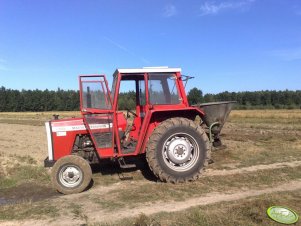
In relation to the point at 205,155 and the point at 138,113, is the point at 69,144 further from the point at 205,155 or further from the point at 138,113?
the point at 205,155

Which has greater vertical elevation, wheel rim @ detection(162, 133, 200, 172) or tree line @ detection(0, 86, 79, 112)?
tree line @ detection(0, 86, 79, 112)

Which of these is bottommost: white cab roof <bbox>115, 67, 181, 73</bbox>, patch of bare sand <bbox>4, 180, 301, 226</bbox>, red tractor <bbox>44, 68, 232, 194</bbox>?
patch of bare sand <bbox>4, 180, 301, 226</bbox>

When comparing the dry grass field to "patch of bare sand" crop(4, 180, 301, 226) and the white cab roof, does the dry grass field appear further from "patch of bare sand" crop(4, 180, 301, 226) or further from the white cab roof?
the white cab roof

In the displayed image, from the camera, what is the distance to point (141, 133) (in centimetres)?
813

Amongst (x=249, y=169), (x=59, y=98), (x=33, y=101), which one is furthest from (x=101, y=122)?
(x=33, y=101)

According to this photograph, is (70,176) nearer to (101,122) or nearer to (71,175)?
(71,175)

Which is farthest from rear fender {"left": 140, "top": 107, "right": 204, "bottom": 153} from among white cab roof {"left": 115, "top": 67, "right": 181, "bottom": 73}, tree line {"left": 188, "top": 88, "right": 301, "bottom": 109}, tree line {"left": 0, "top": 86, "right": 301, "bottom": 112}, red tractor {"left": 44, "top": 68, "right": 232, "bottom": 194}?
tree line {"left": 0, "top": 86, "right": 301, "bottom": 112}

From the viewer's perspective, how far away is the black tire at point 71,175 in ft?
25.2

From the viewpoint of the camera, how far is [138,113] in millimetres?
9070

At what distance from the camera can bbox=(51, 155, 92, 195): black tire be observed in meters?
7.68

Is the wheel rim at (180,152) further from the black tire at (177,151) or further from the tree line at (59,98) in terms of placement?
the tree line at (59,98)

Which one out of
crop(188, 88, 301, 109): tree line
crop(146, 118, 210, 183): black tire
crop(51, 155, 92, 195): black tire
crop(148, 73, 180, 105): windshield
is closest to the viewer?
crop(51, 155, 92, 195): black tire

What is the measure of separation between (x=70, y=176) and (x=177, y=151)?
2378 millimetres

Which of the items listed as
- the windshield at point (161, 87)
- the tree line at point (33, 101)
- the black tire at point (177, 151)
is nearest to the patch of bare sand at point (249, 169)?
the black tire at point (177, 151)
